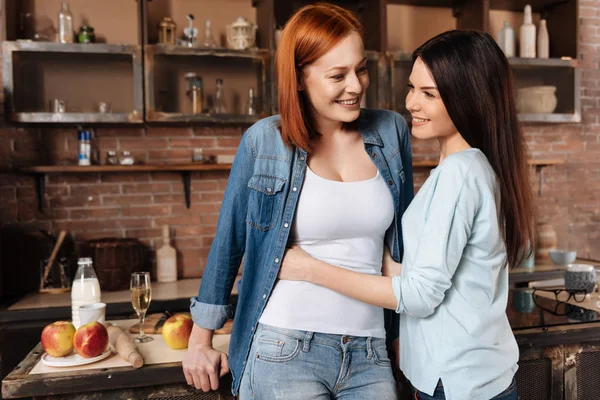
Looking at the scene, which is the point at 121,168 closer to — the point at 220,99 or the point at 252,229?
the point at 220,99

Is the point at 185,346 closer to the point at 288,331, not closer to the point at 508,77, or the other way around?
the point at 288,331

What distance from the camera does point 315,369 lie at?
1.36m

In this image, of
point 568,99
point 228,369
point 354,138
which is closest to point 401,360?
point 228,369

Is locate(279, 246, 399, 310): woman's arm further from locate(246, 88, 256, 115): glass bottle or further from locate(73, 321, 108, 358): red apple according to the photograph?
locate(246, 88, 256, 115): glass bottle

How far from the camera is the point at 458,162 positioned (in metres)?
1.24

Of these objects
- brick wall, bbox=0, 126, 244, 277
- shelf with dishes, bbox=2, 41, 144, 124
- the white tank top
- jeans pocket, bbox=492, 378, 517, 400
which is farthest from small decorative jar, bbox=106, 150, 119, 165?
jeans pocket, bbox=492, 378, 517, 400

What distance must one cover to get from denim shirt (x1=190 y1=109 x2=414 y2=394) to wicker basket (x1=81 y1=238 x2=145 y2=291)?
6.48 ft

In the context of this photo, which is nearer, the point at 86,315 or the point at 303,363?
the point at 303,363

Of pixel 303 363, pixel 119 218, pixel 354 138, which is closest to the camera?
pixel 303 363

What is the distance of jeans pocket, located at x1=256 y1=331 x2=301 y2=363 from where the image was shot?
4.47 feet

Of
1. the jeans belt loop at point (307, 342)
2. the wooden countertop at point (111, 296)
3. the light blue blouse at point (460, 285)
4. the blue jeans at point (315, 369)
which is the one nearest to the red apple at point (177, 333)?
the blue jeans at point (315, 369)

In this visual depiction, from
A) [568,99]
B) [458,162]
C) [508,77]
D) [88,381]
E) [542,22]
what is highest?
[542,22]

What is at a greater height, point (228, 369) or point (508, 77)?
point (508, 77)

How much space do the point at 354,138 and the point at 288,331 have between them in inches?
21.4
